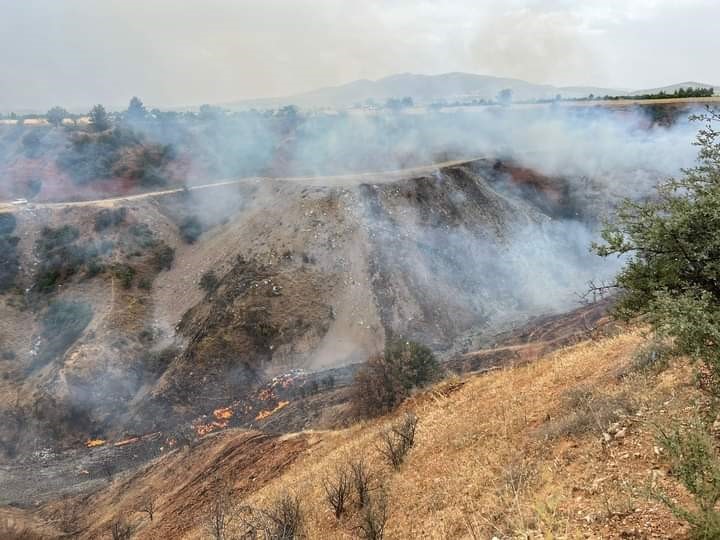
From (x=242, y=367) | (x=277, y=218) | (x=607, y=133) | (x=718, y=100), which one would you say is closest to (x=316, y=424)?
(x=242, y=367)

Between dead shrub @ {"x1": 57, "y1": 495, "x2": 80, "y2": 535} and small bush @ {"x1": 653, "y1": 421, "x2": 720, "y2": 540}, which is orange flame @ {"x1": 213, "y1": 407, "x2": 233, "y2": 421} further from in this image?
small bush @ {"x1": 653, "y1": 421, "x2": 720, "y2": 540}

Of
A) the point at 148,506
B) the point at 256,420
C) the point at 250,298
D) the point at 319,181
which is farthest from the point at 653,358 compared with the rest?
the point at 319,181

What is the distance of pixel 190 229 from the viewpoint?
36781 mm

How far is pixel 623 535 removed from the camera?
496 cm

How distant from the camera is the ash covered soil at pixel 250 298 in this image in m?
24.8

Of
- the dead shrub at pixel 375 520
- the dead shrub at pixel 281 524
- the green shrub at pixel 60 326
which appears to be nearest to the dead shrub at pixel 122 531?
the dead shrub at pixel 281 524

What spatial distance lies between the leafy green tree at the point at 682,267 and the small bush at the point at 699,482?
1.16 meters

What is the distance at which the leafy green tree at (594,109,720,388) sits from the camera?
564 cm

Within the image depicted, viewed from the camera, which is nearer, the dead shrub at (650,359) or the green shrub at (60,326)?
the dead shrub at (650,359)

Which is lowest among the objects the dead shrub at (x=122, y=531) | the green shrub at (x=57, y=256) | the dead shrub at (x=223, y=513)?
the dead shrub at (x=122, y=531)

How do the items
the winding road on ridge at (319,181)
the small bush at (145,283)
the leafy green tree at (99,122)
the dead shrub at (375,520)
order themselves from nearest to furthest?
the dead shrub at (375,520)
the small bush at (145,283)
the winding road on ridge at (319,181)
the leafy green tree at (99,122)

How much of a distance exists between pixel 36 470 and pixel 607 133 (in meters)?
47.1

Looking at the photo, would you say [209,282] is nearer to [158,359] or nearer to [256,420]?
[158,359]

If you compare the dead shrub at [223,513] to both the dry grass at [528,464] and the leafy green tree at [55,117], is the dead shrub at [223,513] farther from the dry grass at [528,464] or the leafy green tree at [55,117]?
the leafy green tree at [55,117]
